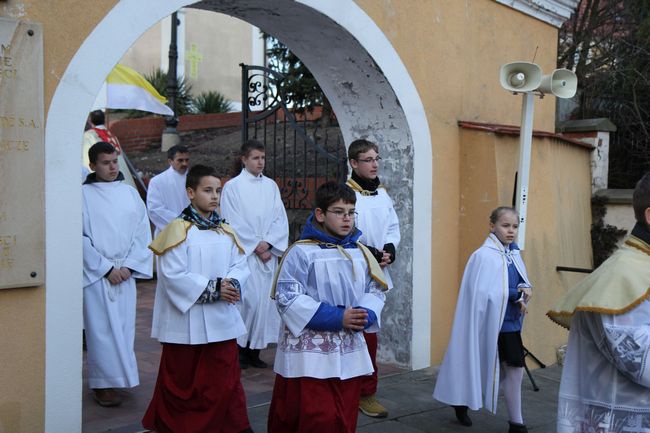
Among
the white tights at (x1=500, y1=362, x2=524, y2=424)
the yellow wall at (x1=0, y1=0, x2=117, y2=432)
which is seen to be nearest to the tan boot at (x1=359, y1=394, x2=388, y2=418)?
the white tights at (x1=500, y1=362, x2=524, y2=424)

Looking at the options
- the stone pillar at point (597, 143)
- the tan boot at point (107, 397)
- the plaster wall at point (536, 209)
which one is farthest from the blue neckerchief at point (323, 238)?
the stone pillar at point (597, 143)

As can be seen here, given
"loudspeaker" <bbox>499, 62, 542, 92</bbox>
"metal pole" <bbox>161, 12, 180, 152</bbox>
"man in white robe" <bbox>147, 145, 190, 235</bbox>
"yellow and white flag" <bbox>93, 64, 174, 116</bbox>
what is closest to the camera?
"loudspeaker" <bbox>499, 62, 542, 92</bbox>

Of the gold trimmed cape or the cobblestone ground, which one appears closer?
the gold trimmed cape

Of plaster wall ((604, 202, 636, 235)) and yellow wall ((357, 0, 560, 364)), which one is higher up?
yellow wall ((357, 0, 560, 364))

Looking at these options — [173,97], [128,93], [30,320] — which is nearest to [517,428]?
[30,320]

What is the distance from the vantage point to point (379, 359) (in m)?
6.98

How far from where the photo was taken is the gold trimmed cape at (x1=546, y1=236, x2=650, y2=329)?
286cm

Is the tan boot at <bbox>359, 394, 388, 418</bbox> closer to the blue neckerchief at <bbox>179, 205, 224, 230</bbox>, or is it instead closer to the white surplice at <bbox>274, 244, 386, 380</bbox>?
the white surplice at <bbox>274, 244, 386, 380</bbox>

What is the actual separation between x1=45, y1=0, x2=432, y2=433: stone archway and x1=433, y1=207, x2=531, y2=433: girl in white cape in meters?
1.58

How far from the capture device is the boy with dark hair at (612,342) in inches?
113

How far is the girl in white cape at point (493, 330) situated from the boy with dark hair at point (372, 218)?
1.74 ft

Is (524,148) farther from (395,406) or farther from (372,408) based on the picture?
(372,408)

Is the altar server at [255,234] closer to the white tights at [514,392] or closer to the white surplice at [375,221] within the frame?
the white surplice at [375,221]

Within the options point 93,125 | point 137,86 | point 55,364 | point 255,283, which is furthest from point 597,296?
point 137,86
